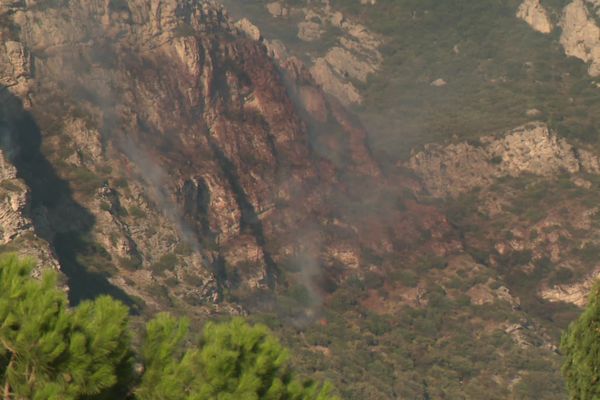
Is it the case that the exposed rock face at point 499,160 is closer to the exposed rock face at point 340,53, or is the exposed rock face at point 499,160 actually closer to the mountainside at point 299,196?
the mountainside at point 299,196

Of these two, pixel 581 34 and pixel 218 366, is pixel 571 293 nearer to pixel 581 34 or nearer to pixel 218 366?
pixel 581 34

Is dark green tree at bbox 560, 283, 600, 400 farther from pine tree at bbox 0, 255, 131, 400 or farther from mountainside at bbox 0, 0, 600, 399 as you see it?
mountainside at bbox 0, 0, 600, 399

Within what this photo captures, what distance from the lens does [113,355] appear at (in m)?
23.0

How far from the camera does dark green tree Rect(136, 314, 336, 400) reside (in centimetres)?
2309

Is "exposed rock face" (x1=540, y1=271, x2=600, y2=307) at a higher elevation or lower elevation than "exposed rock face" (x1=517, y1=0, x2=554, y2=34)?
lower

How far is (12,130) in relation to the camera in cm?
9931

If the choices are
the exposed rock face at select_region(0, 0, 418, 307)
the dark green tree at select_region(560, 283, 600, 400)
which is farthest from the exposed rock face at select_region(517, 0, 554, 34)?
the dark green tree at select_region(560, 283, 600, 400)

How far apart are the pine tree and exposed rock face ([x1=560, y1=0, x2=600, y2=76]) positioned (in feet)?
513

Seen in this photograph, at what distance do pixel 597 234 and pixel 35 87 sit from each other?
68.6 meters

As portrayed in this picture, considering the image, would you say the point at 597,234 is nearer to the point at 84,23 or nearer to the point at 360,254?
the point at 360,254

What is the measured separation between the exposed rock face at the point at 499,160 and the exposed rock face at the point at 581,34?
34.8 meters

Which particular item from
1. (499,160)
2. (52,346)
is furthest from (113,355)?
(499,160)

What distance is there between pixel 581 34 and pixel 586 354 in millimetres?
150046

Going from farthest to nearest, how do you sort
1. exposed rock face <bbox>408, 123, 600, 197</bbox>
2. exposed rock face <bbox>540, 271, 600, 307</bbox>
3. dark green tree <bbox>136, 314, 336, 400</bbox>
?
1. exposed rock face <bbox>408, 123, 600, 197</bbox>
2. exposed rock face <bbox>540, 271, 600, 307</bbox>
3. dark green tree <bbox>136, 314, 336, 400</bbox>
